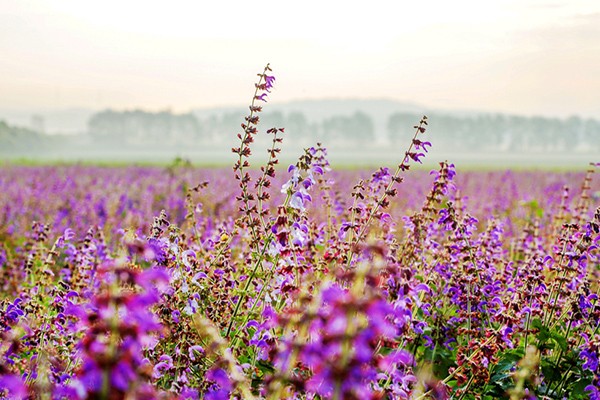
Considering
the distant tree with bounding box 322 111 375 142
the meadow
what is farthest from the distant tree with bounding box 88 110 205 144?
the meadow

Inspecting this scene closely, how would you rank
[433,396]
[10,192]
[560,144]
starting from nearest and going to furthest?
[433,396]
[10,192]
[560,144]

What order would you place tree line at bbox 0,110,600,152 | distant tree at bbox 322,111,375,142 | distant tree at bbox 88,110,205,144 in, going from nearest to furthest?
1. distant tree at bbox 88,110,205,144
2. tree line at bbox 0,110,600,152
3. distant tree at bbox 322,111,375,142

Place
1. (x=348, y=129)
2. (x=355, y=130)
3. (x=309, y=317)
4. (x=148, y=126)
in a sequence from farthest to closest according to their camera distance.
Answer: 1. (x=148, y=126)
2. (x=348, y=129)
3. (x=355, y=130)
4. (x=309, y=317)

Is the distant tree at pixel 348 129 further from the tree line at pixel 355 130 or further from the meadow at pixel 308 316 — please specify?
the meadow at pixel 308 316

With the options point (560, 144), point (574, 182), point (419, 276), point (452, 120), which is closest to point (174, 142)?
point (452, 120)

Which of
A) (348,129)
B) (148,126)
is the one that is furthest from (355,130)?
(148,126)

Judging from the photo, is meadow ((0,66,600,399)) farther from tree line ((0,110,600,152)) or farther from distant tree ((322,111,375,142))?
distant tree ((322,111,375,142))

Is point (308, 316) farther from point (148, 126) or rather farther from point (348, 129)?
point (148, 126)

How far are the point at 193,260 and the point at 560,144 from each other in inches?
7848

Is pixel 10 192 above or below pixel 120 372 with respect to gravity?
below

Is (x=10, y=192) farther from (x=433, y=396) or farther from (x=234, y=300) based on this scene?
(x=433, y=396)

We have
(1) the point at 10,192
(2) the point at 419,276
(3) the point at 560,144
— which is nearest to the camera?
(2) the point at 419,276

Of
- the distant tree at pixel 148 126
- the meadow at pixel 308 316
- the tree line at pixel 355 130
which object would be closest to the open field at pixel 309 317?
the meadow at pixel 308 316

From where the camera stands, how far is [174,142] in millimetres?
172625
